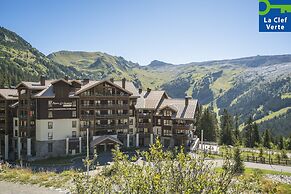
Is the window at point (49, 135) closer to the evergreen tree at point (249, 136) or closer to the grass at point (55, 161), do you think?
the grass at point (55, 161)

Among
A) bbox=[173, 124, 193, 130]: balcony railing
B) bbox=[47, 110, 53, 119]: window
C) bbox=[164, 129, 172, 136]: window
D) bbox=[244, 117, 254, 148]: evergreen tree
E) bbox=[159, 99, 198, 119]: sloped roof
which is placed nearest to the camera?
bbox=[47, 110, 53, 119]: window

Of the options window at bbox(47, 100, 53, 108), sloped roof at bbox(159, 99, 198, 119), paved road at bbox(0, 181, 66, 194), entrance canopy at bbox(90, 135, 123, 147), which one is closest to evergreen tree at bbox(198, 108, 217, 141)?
sloped roof at bbox(159, 99, 198, 119)

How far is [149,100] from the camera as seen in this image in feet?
247

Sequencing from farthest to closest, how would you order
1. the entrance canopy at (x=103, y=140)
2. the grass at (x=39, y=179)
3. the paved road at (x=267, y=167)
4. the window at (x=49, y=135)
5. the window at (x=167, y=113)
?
the window at (x=167, y=113), the entrance canopy at (x=103, y=140), the window at (x=49, y=135), the paved road at (x=267, y=167), the grass at (x=39, y=179)

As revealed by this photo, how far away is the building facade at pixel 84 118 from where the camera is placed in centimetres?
5994

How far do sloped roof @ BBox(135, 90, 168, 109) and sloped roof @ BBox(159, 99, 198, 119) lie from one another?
1.62 metres

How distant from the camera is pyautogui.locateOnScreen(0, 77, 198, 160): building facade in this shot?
59.9 m

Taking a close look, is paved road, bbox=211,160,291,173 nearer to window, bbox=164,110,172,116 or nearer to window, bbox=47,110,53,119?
window, bbox=164,110,172,116

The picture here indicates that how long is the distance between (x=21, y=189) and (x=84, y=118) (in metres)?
30.3

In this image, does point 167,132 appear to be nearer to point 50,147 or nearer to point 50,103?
point 50,147

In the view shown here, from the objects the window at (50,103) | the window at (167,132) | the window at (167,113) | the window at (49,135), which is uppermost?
the window at (50,103)

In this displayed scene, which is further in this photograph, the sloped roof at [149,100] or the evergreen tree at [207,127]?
the evergreen tree at [207,127]

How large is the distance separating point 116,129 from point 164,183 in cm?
5726

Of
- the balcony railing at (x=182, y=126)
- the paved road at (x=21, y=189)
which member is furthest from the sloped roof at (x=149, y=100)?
the paved road at (x=21, y=189)
